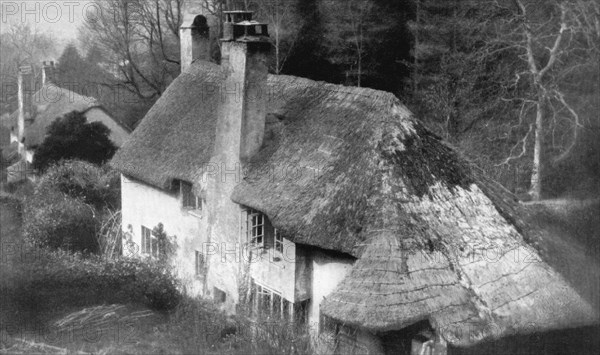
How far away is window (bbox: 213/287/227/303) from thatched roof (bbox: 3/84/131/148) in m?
20.9

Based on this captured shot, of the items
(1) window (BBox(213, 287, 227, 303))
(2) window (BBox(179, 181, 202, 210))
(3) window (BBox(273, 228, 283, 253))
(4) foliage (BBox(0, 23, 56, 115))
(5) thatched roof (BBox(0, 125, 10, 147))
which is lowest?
(1) window (BBox(213, 287, 227, 303))

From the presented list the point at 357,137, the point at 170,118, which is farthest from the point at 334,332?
the point at 170,118

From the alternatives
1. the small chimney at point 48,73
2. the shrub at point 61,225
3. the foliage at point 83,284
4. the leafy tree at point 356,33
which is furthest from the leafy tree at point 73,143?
the foliage at point 83,284

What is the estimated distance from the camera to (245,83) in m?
20.2

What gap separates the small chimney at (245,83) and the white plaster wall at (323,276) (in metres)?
4.02

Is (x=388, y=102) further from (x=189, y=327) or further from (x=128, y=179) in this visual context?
(x=128, y=179)

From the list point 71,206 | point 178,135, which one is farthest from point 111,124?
point 178,135

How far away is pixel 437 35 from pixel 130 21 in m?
17.1

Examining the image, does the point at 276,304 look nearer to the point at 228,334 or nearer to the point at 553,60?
the point at 228,334

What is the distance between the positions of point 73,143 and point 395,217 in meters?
23.3

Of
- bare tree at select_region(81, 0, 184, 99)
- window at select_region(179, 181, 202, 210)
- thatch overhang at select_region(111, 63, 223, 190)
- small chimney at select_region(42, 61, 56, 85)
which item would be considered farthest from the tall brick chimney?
small chimney at select_region(42, 61, 56, 85)

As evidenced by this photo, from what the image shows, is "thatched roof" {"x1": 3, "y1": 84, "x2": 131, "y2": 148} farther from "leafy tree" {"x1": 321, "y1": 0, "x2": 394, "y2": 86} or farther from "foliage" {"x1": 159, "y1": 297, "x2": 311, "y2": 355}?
"foliage" {"x1": 159, "y1": 297, "x2": 311, "y2": 355}

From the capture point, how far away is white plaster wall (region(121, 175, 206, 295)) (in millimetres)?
23047

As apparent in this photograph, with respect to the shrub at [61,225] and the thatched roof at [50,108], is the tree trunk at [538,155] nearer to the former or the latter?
the shrub at [61,225]
